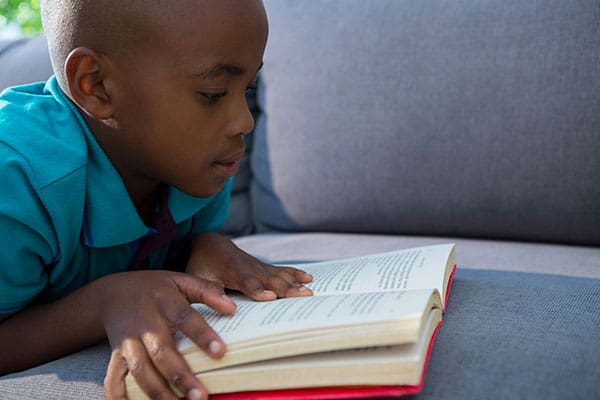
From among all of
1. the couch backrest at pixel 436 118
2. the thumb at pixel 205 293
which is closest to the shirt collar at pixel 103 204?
the thumb at pixel 205 293

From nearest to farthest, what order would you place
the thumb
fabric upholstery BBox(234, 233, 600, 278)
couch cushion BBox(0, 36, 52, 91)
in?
the thumb < fabric upholstery BBox(234, 233, 600, 278) < couch cushion BBox(0, 36, 52, 91)

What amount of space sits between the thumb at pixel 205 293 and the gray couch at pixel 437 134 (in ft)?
1.23

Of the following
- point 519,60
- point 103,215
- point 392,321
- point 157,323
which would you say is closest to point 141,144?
point 103,215

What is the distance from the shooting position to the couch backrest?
3.82 feet

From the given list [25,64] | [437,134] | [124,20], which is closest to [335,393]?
[124,20]

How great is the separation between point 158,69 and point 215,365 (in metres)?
0.40

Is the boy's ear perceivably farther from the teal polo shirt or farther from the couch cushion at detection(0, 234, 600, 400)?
the couch cushion at detection(0, 234, 600, 400)

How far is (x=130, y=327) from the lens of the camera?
66 centimetres

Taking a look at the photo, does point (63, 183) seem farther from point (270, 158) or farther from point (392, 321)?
point (270, 158)

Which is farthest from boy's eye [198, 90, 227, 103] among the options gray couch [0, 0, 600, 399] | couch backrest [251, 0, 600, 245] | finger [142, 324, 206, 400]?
couch backrest [251, 0, 600, 245]

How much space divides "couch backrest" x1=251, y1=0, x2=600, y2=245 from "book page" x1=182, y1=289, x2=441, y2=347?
23.7 inches

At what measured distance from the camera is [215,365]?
60cm

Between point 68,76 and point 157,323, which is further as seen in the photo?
point 68,76

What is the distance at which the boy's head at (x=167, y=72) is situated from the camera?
793 millimetres
